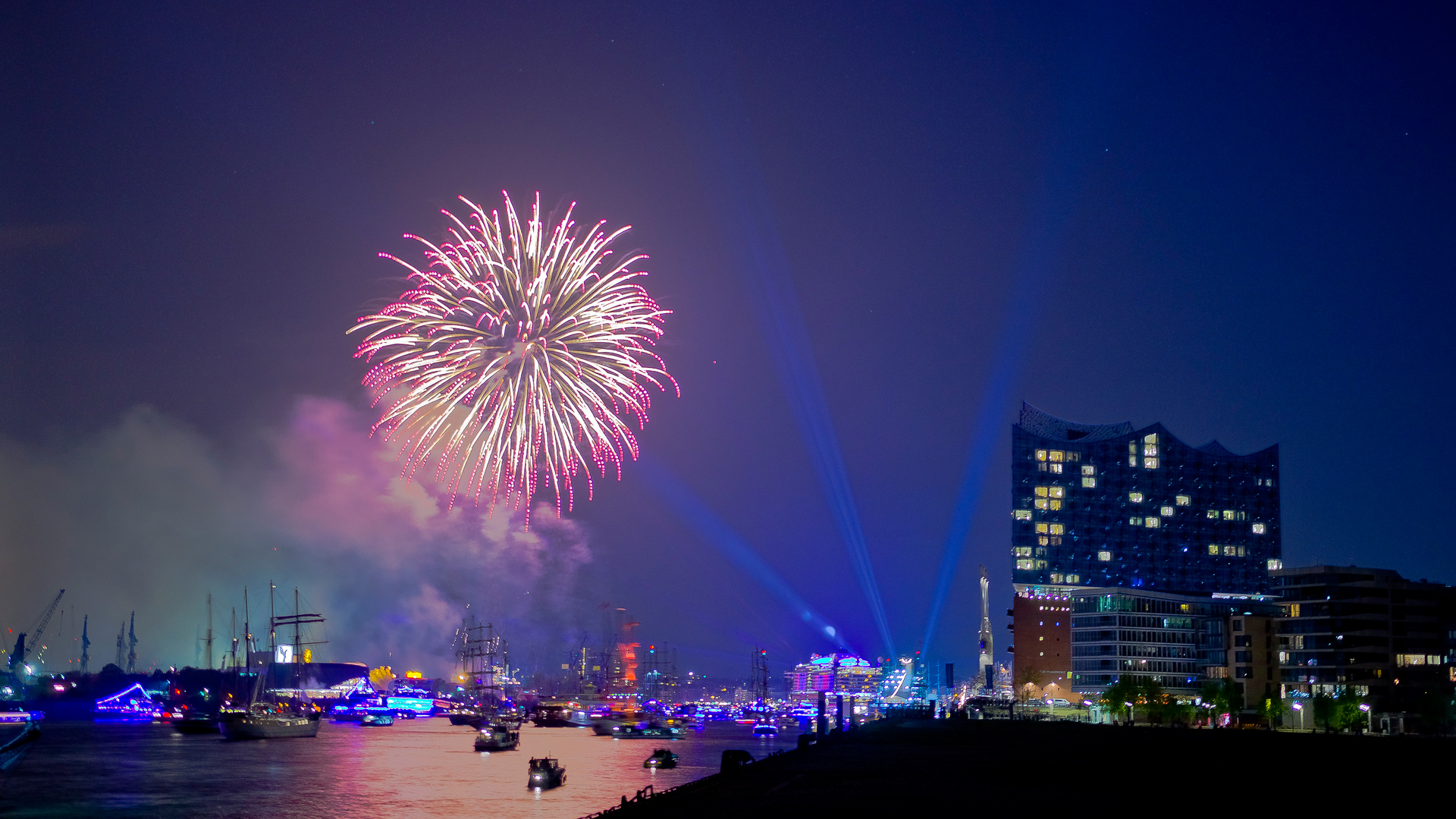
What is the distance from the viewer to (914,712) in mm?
184000

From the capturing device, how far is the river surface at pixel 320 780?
284ft

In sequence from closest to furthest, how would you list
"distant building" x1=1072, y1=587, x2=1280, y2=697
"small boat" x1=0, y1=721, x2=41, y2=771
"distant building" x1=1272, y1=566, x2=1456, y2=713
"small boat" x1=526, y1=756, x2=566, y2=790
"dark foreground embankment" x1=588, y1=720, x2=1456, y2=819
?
"dark foreground embankment" x1=588, y1=720, x2=1456, y2=819, "small boat" x1=526, y1=756, x2=566, y2=790, "small boat" x1=0, y1=721, x2=41, y2=771, "distant building" x1=1272, y1=566, x2=1456, y2=713, "distant building" x1=1072, y1=587, x2=1280, y2=697

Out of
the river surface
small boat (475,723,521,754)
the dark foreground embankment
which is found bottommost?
small boat (475,723,521,754)

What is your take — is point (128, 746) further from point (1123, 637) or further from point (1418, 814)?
point (1418, 814)

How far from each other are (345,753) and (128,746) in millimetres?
39420

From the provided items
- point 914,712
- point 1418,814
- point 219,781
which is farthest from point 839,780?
point 914,712

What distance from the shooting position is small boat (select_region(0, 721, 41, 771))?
110 m

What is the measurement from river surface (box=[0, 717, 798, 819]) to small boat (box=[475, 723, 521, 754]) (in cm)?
259

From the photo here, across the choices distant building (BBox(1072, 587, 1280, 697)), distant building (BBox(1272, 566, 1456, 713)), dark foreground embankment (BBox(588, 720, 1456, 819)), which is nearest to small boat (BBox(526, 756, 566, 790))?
dark foreground embankment (BBox(588, 720, 1456, 819))

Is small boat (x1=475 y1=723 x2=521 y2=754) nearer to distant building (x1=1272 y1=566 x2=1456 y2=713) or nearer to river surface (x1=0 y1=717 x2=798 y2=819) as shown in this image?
river surface (x1=0 y1=717 x2=798 y2=819)

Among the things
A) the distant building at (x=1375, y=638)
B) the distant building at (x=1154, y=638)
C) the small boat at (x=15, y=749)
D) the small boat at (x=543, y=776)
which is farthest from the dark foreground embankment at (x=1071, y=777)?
the distant building at (x=1154, y=638)

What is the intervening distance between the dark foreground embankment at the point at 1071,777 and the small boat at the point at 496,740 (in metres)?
80.8

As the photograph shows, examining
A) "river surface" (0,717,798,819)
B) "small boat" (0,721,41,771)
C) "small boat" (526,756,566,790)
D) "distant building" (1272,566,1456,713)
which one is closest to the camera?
"river surface" (0,717,798,819)

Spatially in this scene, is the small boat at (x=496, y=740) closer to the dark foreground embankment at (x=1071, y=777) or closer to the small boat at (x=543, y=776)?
the small boat at (x=543, y=776)
